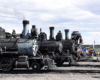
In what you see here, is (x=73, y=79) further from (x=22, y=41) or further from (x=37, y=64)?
(x=22, y=41)

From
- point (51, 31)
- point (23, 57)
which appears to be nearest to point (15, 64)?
point (23, 57)

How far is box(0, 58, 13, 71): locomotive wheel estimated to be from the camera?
→ 547 inches

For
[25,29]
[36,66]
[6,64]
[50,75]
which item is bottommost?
[50,75]

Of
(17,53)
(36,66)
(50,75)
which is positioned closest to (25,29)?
(17,53)

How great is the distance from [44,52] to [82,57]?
7981 millimetres

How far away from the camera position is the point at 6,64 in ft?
45.8

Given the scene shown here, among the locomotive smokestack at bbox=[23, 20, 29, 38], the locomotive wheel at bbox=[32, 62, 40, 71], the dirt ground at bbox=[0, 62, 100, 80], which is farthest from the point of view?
the locomotive smokestack at bbox=[23, 20, 29, 38]

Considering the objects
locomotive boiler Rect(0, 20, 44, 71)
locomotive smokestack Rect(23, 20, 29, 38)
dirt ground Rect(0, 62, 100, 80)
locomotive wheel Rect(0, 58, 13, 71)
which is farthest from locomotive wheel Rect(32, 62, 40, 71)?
locomotive smokestack Rect(23, 20, 29, 38)

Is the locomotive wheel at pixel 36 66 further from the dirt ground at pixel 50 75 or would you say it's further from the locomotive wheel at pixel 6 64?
the locomotive wheel at pixel 6 64

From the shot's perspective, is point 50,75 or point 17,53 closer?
point 50,75

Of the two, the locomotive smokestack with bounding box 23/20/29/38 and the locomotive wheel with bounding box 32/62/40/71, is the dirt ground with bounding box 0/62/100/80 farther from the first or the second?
the locomotive smokestack with bounding box 23/20/29/38

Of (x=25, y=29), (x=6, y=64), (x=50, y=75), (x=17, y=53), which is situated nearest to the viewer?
(x=50, y=75)

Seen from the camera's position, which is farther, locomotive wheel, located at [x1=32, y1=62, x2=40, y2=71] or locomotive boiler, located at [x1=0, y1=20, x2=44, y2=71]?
locomotive wheel, located at [x1=32, y1=62, x2=40, y2=71]

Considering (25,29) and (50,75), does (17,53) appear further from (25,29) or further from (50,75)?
(25,29)
